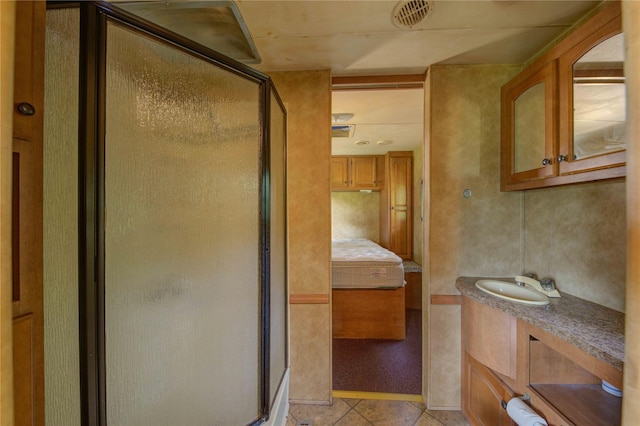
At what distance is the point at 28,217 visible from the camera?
421mm

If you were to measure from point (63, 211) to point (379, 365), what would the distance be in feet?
7.80

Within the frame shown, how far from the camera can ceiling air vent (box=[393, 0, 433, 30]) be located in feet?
3.65

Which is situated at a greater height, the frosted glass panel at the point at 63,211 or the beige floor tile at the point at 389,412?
the frosted glass panel at the point at 63,211

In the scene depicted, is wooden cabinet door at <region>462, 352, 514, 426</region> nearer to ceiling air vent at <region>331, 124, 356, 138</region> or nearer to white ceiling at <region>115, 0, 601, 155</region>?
white ceiling at <region>115, 0, 601, 155</region>

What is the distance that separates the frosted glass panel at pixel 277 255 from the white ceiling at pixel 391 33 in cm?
38

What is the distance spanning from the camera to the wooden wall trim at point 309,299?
169cm

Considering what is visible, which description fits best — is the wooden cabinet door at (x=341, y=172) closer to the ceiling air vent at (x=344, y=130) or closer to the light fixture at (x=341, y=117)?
the ceiling air vent at (x=344, y=130)

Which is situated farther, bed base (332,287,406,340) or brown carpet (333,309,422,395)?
bed base (332,287,406,340)

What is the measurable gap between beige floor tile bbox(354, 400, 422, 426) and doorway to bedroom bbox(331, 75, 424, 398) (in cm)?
13

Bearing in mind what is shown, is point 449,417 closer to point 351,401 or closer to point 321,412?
point 351,401

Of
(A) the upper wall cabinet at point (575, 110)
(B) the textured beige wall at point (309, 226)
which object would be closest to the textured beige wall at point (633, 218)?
(A) the upper wall cabinet at point (575, 110)

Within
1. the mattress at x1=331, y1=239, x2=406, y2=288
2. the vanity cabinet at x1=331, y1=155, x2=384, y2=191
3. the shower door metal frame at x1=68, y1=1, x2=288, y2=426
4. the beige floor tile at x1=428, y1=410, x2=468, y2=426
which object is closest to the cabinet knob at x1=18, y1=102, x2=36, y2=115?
the shower door metal frame at x1=68, y1=1, x2=288, y2=426

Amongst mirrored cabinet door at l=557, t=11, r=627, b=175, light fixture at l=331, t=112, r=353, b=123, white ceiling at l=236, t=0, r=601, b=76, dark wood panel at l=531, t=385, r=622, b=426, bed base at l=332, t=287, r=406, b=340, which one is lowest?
bed base at l=332, t=287, r=406, b=340

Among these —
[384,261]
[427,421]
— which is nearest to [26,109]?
[427,421]
